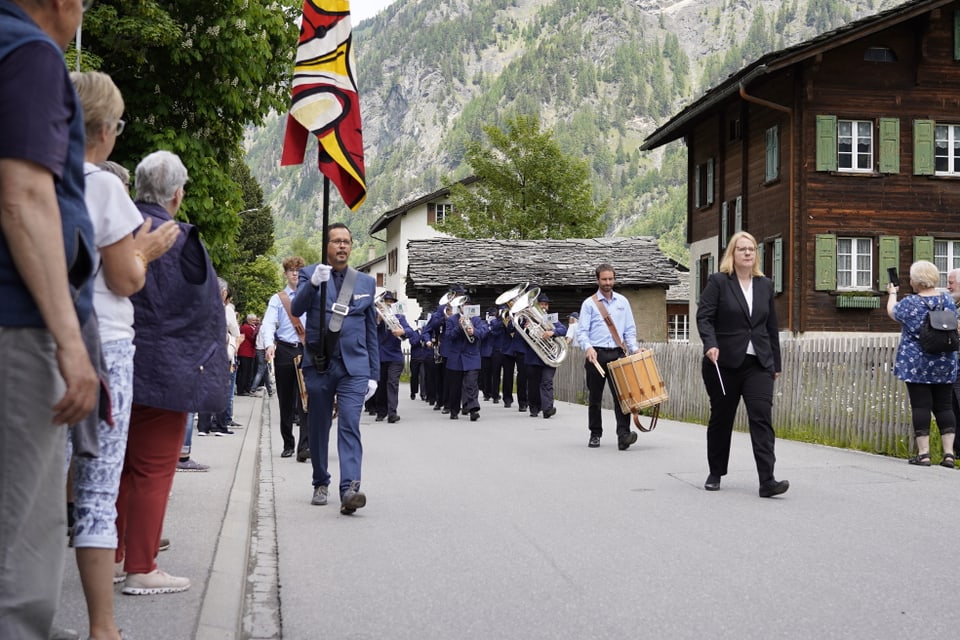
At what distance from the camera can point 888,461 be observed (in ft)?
40.0

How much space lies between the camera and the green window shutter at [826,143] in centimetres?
3075

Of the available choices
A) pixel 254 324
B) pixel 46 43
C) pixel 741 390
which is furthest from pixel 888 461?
pixel 254 324

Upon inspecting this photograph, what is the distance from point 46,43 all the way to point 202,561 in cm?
398

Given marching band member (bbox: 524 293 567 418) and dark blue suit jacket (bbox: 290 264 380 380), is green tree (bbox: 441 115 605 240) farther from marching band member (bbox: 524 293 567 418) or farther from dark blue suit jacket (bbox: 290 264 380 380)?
dark blue suit jacket (bbox: 290 264 380 380)

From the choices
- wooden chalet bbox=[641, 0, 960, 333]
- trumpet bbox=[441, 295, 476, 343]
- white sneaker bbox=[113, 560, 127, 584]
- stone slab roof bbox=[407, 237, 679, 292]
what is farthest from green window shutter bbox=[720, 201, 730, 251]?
white sneaker bbox=[113, 560, 127, 584]

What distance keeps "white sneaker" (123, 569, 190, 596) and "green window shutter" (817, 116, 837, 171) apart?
2732 cm

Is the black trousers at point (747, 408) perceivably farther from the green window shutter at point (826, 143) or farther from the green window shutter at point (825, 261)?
the green window shutter at point (826, 143)

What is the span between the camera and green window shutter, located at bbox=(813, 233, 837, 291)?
3069 centimetres

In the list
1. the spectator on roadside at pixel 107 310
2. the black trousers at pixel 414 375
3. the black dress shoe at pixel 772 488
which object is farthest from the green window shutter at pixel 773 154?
the spectator on roadside at pixel 107 310

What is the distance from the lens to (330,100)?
978cm

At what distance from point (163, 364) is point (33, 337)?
2.50m

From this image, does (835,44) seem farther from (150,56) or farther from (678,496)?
(678,496)

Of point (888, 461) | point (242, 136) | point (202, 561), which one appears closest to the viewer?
point (202, 561)

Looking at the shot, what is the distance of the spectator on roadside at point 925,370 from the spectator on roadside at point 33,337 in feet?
32.6
